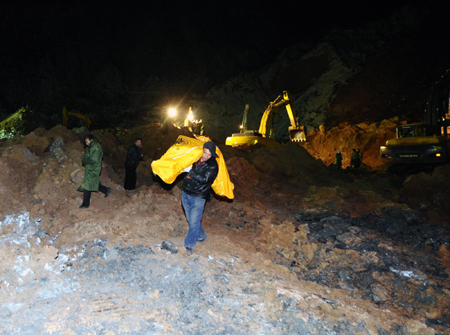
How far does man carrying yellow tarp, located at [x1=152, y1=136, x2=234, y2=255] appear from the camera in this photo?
11.1 feet

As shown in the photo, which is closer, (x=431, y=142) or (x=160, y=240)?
(x=160, y=240)

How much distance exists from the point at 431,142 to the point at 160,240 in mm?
10989

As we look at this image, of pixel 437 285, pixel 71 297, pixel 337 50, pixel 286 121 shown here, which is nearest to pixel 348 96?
pixel 286 121

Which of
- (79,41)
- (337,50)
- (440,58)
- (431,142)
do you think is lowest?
(431,142)

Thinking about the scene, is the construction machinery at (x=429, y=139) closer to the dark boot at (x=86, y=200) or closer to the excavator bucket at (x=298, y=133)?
the excavator bucket at (x=298, y=133)

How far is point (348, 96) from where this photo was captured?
82.3ft

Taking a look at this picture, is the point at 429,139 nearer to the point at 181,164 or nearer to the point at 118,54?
the point at 181,164

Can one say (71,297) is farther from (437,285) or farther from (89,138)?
(437,285)

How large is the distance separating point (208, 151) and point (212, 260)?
135cm

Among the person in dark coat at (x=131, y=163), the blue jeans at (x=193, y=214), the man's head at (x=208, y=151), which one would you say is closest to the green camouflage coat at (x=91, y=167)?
the person in dark coat at (x=131, y=163)

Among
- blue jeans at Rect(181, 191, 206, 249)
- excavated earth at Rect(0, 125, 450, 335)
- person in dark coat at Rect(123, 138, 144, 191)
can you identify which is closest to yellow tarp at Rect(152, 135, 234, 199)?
blue jeans at Rect(181, 191, 206, 249)

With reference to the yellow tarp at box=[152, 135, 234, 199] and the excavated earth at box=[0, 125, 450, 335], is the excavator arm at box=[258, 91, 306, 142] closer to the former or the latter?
the excavated earth at box=[0, 125, 450, 335]

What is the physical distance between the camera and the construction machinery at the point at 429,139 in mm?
10117

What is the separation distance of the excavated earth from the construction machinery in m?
4.22
